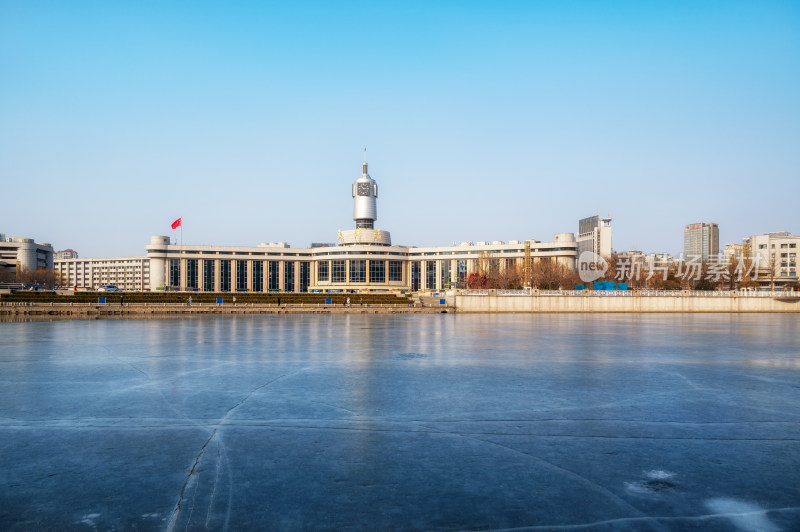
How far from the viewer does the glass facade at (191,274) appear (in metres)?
160

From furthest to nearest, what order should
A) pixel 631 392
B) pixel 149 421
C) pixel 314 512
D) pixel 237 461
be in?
pixel 631 392 < pixel 149 421 < pixel 237 461 < pixel 314 512

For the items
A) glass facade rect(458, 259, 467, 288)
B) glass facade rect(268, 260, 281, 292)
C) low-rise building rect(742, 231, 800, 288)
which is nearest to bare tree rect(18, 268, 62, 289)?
glass facade rect(268, 260, 281, 292)

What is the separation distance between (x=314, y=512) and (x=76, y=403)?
10.6 m

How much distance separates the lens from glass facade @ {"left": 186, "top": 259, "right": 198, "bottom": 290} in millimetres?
160500

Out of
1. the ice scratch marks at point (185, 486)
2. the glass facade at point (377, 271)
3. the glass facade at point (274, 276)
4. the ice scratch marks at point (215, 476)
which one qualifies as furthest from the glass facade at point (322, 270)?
the ice scratch marks at point (185, 486)

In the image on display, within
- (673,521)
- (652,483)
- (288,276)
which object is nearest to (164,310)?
(652,483)

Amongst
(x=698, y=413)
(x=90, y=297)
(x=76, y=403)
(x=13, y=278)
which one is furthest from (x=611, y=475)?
(x=13, y=278)

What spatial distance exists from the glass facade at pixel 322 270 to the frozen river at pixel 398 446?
140639 mm

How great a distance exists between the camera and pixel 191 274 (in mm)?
160750

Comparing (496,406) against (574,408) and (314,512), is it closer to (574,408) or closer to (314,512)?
(574,408)

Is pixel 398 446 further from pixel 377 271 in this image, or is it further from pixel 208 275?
pixel 208 275

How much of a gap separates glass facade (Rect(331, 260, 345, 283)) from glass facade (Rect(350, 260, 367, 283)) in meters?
2.75

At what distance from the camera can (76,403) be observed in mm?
15539

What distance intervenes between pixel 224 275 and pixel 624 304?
113812mm
